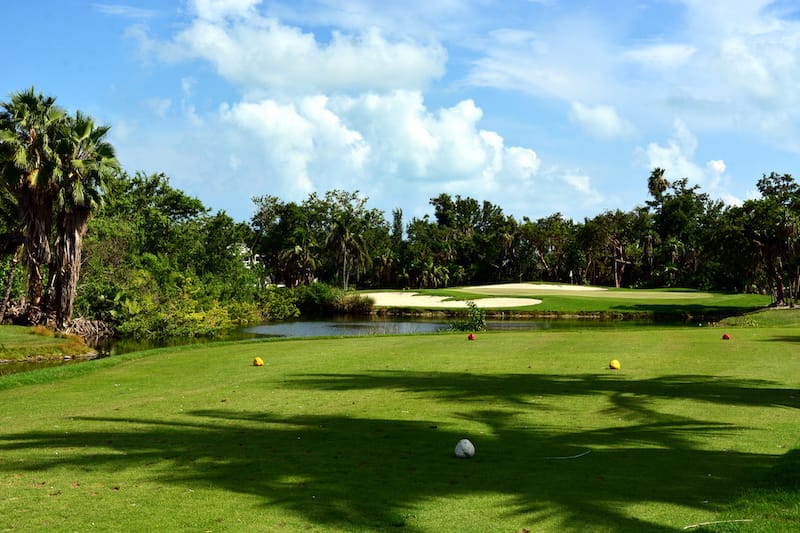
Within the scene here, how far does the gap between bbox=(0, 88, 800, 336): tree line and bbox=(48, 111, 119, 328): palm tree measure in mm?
71

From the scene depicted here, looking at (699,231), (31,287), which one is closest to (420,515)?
(31,287)

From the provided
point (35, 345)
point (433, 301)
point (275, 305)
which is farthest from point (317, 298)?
point (35, 345)

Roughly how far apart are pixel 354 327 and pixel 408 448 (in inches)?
1732

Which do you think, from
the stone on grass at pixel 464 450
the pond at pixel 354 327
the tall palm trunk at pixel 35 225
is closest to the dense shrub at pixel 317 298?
the pond at pixel 354 327

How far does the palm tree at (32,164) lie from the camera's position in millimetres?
33656

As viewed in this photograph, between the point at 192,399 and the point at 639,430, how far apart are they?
8325mm

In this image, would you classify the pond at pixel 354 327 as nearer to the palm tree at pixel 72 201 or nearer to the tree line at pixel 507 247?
the palm tree at pixel 72 201

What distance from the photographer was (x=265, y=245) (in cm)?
10981

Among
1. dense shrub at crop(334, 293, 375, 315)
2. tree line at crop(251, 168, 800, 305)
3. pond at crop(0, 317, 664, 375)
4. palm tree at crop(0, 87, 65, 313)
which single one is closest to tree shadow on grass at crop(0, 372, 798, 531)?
pond at crop(0, 317, 664, 375)

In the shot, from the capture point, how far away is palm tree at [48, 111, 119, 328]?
35219 millimetres

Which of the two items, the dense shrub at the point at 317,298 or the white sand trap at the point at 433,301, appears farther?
the dense shrub at the point at 317,298

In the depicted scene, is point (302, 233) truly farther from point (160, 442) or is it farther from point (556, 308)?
point (160, 442)

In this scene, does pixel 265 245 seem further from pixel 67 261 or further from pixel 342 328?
pixel 67 261

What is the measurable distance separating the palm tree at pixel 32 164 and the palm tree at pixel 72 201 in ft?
1.98
